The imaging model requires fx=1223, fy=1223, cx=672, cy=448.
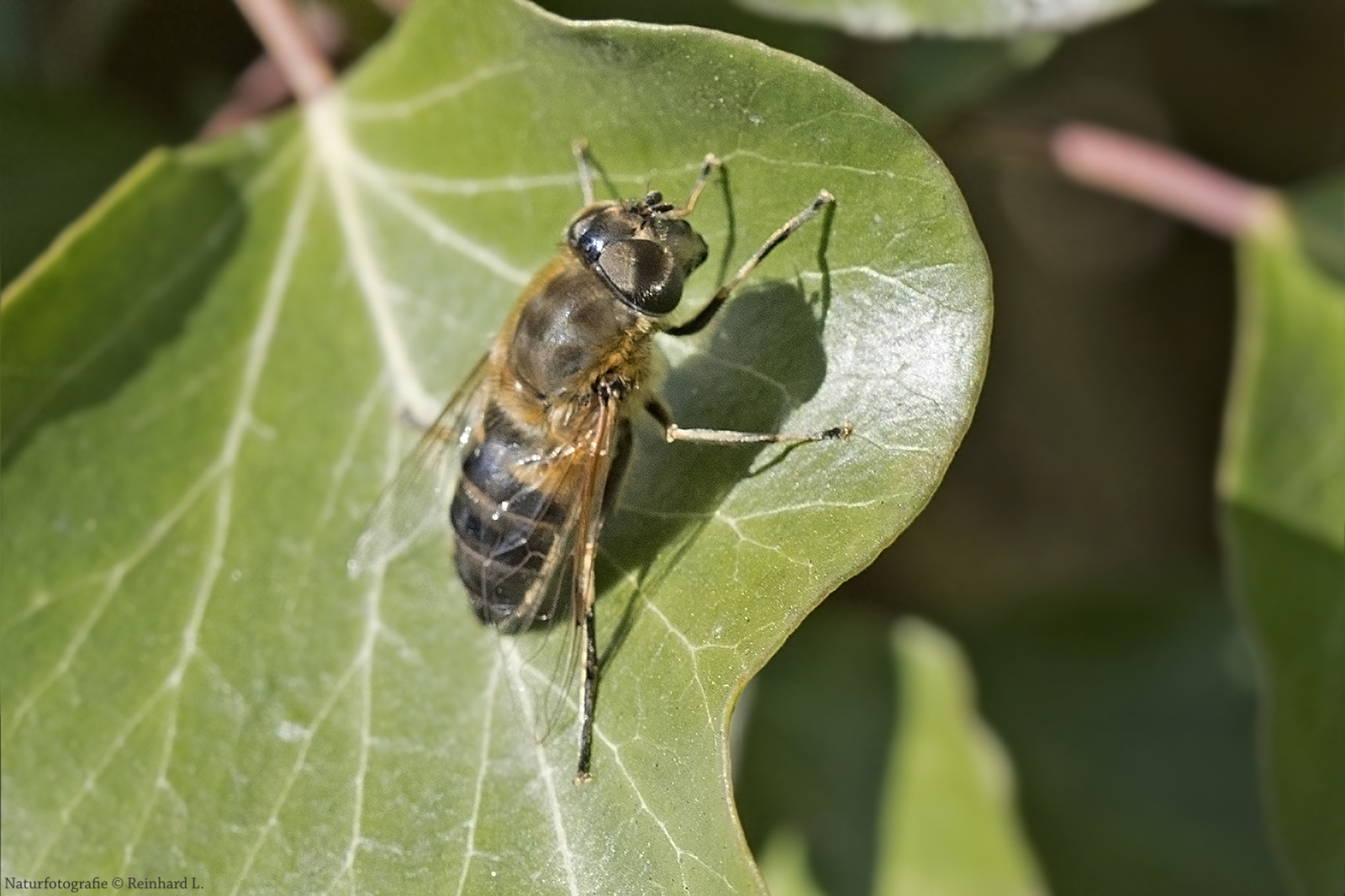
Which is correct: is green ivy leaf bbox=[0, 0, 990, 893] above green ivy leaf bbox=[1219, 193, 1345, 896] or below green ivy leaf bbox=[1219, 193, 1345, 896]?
above

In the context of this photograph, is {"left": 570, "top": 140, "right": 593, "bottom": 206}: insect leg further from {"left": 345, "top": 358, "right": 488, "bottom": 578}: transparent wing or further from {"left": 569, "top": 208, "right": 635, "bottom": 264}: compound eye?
{"left": 345, "top": 358, "right": 488, "bottom": 578}: transparent wing

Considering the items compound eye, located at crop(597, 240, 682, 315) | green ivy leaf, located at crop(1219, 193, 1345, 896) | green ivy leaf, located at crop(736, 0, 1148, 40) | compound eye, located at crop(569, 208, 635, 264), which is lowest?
green ivy leaf, located at crop(1219, 193, 1345, 896)

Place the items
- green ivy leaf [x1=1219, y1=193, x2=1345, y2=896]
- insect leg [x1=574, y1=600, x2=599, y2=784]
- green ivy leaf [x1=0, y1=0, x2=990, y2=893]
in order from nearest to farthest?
green ivy leaf [x1=0, y1=0, x2=990, y2=893]
insect leg [x1=574, y1=600, x2=599, y2=784]
green ivy leaf [x1=1219, y1=193, x2=1345, y2=896]

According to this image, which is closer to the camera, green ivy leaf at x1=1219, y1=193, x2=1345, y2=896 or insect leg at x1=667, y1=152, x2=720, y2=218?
insect leg at x1=667, y1=152, x2=720, y2=218

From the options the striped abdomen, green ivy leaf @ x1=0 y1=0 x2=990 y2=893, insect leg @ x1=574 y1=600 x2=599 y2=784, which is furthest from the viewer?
the striped abdomen

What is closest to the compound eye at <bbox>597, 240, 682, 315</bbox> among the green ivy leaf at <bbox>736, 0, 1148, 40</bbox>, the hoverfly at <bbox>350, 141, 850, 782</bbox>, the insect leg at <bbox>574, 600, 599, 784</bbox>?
the hoverfly at <bbox>350, 141, 850, 782</bbox>

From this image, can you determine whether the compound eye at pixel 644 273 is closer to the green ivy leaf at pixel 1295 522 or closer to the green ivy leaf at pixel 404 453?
the green ivy leaf at pixel 404 453

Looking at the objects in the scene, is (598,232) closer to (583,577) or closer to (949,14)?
(583,577)

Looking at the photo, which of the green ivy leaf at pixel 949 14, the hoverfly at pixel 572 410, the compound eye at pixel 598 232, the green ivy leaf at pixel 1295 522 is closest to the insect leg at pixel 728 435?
the hoverfly at pixel 572 410
